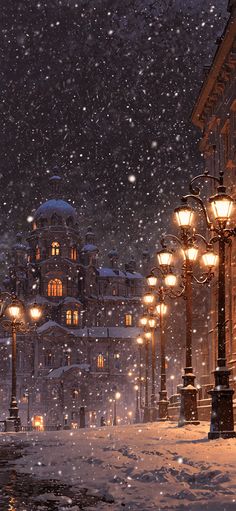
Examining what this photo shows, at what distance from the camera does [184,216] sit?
51.4ft

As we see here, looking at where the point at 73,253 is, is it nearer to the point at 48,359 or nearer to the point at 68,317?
the point at 68,317

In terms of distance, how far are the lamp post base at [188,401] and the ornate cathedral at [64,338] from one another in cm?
5863

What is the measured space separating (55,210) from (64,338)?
1501 centimetres

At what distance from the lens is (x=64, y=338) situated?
78.9m

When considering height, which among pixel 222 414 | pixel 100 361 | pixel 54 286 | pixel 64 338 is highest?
pixel 54 286

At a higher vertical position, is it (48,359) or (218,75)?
(218,75)

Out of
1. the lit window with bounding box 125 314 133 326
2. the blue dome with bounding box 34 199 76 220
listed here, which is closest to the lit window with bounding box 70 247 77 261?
the blue dome with bounding box 34 199 76 220

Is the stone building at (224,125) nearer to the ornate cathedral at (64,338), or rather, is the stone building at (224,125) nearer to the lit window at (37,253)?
the ornate cathedral at (64,338)

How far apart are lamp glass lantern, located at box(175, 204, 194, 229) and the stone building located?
699 centimetres

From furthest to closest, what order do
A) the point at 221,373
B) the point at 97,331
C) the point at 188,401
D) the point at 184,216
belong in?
the point at 97,331
the point at 188,401
the point at 184,216
the point at 221,373

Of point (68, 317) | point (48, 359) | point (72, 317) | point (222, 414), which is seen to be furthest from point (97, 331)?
point (222, 414)

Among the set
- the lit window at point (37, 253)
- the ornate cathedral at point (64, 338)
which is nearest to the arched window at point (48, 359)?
the ornate cathedral at point (64, 338)

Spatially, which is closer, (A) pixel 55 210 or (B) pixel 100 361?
(A) pixel 55 210

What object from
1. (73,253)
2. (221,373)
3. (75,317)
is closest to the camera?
(221,373)
